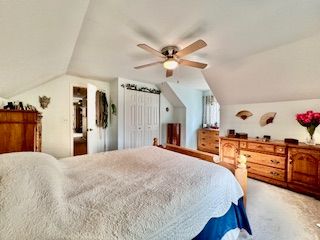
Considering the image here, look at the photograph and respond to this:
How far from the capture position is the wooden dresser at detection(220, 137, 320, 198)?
266 centimetres

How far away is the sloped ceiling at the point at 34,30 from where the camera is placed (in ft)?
4.04

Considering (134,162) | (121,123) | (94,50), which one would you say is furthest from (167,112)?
(134,162)

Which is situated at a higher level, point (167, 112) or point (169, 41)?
point (169, 41)

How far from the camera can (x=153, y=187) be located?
126 cm

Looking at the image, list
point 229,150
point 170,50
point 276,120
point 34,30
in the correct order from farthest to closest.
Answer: point 229,150 < point 276,120 < point 170,50 < point 34,30

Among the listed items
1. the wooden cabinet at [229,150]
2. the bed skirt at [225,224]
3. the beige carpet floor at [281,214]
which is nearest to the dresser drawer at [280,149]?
the beige carpet floor at [281,214]

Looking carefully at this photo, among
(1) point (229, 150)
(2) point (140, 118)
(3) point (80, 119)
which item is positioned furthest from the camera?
(3) point (80, 119)

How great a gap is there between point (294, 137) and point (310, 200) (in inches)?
48.7

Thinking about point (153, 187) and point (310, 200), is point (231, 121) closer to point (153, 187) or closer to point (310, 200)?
point (310, 200)

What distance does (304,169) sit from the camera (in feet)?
9.05

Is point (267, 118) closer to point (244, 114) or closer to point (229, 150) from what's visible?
point (244, 114)

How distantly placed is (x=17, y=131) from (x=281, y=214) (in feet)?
12.6

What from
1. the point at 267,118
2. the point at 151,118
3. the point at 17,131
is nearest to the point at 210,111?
the point at 151,118

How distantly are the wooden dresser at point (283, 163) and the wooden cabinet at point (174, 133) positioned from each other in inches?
81.5
